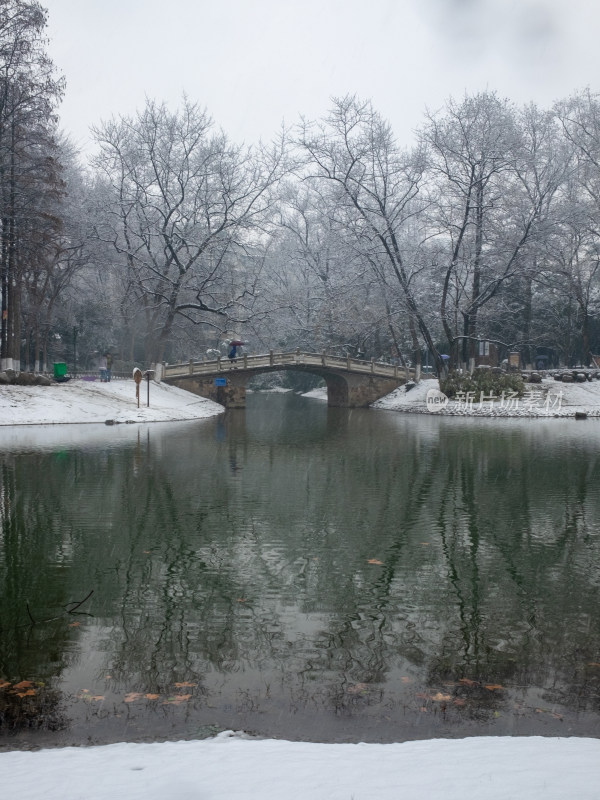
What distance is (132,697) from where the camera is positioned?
6.53 m

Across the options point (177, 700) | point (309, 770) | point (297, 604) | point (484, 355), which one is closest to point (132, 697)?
point (177, 700)

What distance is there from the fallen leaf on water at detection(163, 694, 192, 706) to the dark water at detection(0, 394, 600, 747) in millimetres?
16

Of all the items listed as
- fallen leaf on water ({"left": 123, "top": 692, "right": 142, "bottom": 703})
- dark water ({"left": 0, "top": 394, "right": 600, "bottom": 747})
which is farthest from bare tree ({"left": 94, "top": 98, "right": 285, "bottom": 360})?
fallen leaf on water ({"left": 123, "top": 692, "right": 142, "bottom": 703})

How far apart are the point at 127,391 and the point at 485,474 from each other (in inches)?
1041

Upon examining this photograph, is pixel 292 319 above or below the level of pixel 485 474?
above

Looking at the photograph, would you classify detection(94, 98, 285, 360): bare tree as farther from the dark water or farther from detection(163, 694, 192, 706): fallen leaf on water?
detection(163, 694, 192, 706): fallen leaf on water

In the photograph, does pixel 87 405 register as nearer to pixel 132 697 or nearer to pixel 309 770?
pixel 132 697

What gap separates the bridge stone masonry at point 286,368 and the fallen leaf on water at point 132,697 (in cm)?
4249

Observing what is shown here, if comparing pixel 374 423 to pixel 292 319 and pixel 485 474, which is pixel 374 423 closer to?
pixel 485 474

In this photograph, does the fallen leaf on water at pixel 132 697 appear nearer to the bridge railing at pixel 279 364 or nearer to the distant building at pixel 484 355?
the bridge railing at pixel 279 364

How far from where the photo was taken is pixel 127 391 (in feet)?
137

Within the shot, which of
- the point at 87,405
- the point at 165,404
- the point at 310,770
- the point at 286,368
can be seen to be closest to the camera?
the point at 310,770

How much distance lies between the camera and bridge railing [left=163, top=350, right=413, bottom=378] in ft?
164

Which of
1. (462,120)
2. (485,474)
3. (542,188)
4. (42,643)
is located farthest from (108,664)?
(542,188)
